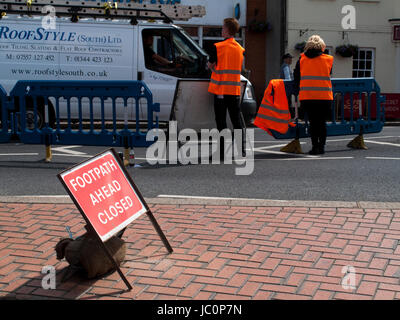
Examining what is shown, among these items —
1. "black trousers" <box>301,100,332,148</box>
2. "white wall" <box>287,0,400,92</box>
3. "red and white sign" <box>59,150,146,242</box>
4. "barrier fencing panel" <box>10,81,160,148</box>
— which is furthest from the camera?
"white wall" <box>287,0,400,92</box>

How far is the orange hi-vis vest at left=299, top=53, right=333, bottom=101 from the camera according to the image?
9672 millimetres

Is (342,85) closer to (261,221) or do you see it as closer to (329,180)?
(329,180)

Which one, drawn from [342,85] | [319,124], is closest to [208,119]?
[319,124]

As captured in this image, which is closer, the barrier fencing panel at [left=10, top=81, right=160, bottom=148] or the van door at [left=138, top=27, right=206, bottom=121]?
the barrier fencing panel at [left=10, top=81, right=160, bottom=148]

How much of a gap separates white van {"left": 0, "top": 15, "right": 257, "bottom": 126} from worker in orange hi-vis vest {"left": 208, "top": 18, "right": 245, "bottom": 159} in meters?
3.18

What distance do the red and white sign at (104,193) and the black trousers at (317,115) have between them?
5.80m

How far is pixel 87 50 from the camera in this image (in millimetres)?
12570

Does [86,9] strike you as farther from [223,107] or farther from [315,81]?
[315,81]

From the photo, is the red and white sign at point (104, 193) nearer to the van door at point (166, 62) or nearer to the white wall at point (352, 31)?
the van door at point (166, 62)

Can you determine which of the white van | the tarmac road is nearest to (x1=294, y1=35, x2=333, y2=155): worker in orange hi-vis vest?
the tarmac road

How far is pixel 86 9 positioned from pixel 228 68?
4621mm

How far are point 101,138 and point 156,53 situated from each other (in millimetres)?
4018

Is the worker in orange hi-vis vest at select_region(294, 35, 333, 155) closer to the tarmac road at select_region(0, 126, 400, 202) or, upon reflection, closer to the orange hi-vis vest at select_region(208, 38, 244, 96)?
the tarmac road at select_region(0, 126, 400, 202)
